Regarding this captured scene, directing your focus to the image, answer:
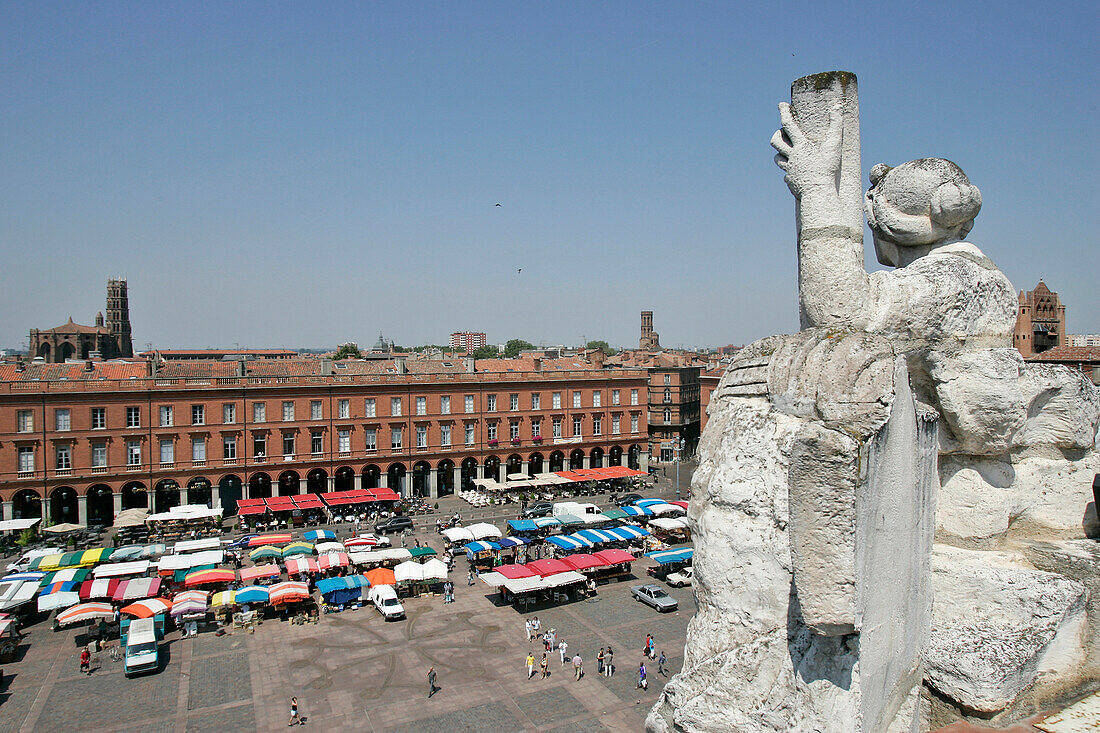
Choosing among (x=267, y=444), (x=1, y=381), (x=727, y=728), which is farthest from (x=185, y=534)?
(x=727, y=728)

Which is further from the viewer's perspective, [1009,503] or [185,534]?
[185,534]

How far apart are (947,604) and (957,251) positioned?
11.3ft

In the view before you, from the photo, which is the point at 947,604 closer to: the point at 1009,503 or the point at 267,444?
the point at 1009,503

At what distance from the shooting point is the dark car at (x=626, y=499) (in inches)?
1982

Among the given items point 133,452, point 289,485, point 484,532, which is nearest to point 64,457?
point 133,452

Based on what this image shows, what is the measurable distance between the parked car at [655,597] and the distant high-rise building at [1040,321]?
39885 mm

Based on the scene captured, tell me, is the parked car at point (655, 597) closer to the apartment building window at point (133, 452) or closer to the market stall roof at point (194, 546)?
the market stall roof at point (194, 546)

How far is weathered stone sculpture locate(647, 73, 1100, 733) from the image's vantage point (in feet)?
17.1

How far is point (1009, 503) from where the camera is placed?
737 centimetres

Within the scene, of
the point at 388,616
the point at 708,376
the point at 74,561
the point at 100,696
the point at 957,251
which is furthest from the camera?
the point at 708,376

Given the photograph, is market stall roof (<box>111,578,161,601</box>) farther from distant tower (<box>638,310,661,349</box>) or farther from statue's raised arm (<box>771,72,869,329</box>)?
distant tower (<box>638,310,661,349</box>)

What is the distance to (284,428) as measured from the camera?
5103cm

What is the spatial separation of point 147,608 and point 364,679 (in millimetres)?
9788

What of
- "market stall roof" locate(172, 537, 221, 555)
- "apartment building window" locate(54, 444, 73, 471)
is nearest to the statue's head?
"market stall roof" locate(172, 537, 221, 555)
